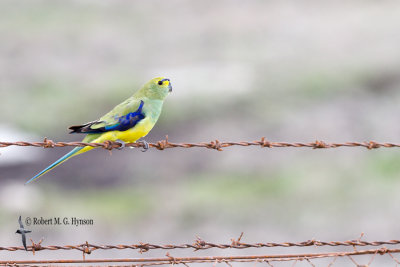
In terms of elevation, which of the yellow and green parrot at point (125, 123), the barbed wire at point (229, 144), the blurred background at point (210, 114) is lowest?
the barbed wire at point (229, 144)

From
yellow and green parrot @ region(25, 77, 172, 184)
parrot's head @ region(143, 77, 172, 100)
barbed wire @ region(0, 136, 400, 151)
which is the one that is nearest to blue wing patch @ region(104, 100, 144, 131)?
yellow and green parrot @ region(25, 77, 172, 184)

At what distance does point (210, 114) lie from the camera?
2455 cm

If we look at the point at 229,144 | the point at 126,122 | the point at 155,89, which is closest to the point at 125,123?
the point at 126,122

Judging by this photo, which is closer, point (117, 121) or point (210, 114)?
point (117, 121)

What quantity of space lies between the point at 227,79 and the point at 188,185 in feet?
28.1

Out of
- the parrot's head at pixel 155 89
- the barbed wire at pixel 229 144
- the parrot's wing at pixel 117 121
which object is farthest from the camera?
the parrot's head at pixel 155 89

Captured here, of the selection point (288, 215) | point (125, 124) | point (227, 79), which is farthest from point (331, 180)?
point (125, 124)

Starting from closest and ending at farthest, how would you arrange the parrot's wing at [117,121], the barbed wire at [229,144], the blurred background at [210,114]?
the barbed wire at [229,144], the parrot's wing at [117,121], the blurred background at [210,114]

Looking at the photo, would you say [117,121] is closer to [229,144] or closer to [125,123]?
[125,123]

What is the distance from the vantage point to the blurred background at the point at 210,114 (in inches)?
714

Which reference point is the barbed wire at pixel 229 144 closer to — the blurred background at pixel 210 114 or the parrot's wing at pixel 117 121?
the parrot's wing at pixel 117 121

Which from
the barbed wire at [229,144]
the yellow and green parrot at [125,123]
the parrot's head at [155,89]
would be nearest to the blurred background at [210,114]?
the parrot's head at [155,89]

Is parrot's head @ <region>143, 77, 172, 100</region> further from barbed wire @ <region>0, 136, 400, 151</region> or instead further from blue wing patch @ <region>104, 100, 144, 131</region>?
barbed wire @ <region>0, 136, 400, 151</region>

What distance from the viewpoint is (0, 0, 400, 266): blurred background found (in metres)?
18.1
